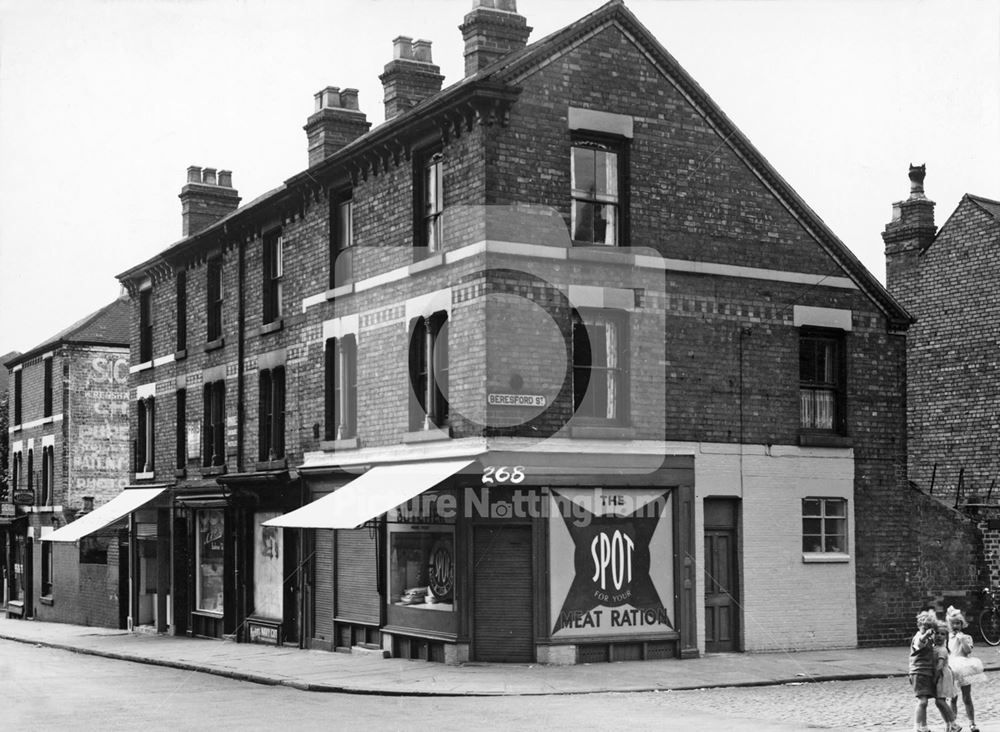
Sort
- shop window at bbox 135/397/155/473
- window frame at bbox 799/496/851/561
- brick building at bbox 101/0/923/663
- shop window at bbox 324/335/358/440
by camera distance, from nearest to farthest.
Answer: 1. brick building at bbox 101/0/923/663
2. window frame at bbox 799/496/851/561
3. shop window at bbox 324/335/358/440
4. shop window at bbox 135/397/155/473

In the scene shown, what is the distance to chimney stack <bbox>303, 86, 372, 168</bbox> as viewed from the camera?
2609cm

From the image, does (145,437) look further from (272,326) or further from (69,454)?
(272,326)

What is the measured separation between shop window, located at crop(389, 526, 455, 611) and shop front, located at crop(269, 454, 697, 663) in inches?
1.2

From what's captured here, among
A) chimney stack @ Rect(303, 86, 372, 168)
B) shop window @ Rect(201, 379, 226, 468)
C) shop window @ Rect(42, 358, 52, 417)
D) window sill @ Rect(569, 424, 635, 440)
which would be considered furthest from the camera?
shop window @ Rect(42, 358, 52, 417)

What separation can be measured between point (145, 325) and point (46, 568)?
471 inches

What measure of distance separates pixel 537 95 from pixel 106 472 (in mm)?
25457

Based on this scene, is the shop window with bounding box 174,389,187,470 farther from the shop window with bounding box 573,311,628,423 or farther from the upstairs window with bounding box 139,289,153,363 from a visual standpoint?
the shop window with bounding box 573,311,628,423

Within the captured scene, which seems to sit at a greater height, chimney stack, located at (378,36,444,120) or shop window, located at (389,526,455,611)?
chimney stack, located at (378,36,444,120)

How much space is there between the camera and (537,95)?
19.9 metres

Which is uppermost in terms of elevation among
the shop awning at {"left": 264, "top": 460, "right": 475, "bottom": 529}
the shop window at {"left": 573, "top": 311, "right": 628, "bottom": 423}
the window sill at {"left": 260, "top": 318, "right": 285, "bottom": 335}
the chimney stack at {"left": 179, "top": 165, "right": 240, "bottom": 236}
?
the chimney stack at {"left": 179, "top": 165, "right": 240, "bottom": 236}

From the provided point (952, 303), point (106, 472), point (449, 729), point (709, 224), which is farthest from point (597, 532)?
point (106, 472)

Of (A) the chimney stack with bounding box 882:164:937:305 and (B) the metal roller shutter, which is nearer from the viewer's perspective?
(B) the metal roller shutter

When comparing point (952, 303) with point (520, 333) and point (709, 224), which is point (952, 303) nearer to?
point (709, 224)

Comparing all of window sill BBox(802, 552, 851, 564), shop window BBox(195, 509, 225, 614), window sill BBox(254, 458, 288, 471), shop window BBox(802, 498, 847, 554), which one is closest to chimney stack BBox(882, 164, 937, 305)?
shop window BBox(802, 498, 847, 554)
